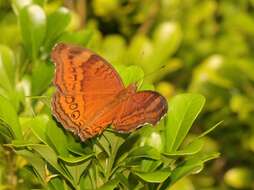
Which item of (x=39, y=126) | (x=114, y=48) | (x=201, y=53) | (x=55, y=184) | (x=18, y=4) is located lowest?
(x=201, y=53)

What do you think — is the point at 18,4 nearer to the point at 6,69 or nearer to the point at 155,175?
the point at 6,69

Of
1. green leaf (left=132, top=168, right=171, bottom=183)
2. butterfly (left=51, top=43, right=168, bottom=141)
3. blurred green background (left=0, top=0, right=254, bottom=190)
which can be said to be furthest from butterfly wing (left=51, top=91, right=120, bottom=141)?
blurred green background (left=0, top=0, right=254, bottom=190)

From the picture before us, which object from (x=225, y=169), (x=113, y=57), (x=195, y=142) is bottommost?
(x=225, y=169)

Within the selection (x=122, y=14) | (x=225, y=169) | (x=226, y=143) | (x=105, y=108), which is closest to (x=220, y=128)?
(x=226, y=143)

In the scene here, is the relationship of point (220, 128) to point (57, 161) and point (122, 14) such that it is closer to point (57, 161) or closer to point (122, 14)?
point (122, 14)

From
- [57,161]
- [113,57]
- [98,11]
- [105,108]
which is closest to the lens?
[57,161]

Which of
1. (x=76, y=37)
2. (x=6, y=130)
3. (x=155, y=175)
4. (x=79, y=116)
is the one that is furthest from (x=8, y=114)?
(x=76, y=37)

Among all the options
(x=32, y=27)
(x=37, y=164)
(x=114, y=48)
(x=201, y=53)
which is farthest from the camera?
(x=201, y=53)
